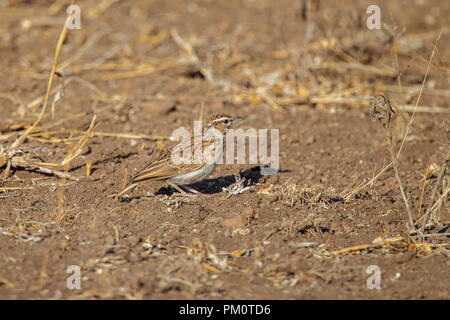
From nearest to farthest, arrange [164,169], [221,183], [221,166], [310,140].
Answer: [164,169] → [221,183] → [221,166] → [310,140]

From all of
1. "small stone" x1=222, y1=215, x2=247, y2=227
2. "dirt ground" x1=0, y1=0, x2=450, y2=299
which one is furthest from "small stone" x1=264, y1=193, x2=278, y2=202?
"small stone" x1=222, y1=215, x2=247, y2=227

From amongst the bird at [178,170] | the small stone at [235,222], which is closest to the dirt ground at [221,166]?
the small stone at [235,222]

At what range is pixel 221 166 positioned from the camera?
7.78 meters

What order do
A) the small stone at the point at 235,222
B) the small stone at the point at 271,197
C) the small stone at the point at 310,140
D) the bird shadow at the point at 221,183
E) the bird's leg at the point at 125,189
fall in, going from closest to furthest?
the small stone at the point at 235,222 < the bird's leg at the point at 125,189 < the small stone at the point at 271,197 < the bird shadow at the point at 221,183 < the small stone at the point at 310,140

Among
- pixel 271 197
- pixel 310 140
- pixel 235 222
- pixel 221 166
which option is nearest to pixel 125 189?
pixel 235 222

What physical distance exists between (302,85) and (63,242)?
19.6 ft

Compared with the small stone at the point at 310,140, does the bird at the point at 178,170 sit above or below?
below

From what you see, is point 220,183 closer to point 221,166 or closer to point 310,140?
point 221,166

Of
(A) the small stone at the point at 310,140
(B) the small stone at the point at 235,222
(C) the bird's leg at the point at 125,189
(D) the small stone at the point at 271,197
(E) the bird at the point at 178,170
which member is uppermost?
(A) the small stone at the point at 310,140

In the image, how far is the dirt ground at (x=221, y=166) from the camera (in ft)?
16.9

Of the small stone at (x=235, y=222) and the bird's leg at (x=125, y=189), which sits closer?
the small stone at (x=235, y=222)

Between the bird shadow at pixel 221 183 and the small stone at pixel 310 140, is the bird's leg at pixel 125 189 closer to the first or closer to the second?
the bird shadow at pixel 221 183

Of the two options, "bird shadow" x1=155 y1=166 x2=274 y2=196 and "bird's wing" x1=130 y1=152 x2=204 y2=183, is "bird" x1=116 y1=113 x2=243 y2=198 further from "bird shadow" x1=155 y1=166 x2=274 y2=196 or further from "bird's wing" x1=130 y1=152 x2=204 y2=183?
"bird shadow" x1=155 y1=166 x2=274 y2=196
